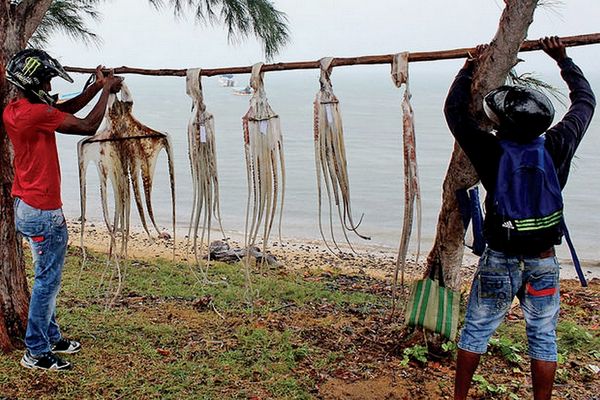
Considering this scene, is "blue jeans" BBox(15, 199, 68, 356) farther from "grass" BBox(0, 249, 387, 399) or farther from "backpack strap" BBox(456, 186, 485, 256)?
"backpack strap" BBox(456, 186, 485, 256)

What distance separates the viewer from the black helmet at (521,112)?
8.39 feet

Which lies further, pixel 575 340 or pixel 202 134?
pixel 575 340

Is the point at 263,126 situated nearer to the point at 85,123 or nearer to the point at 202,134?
the point at 202,134

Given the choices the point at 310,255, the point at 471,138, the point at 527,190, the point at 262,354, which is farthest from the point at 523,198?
the point at 310,255

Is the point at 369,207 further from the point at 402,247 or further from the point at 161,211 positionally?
the point at 402,247

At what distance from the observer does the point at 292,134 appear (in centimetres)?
2680

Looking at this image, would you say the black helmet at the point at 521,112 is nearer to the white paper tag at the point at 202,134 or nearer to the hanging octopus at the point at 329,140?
the hanging octopus at the point at 329,140

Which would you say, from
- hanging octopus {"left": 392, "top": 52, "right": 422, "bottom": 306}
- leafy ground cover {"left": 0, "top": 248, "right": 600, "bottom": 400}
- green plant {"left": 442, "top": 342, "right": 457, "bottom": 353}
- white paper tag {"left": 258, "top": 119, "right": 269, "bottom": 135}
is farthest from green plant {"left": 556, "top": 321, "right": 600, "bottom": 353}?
white paper tag {"left": 258, "top": 119, "right": 269, "bottom": 135}

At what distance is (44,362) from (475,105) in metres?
2.65

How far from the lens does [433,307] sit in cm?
360

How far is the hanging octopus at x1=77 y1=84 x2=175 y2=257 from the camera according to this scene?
3527 millimetres

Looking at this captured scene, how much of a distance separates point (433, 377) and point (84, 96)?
2437 mm

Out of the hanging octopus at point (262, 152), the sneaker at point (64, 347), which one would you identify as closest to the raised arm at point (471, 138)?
the hanging octopus at point (262, 152)

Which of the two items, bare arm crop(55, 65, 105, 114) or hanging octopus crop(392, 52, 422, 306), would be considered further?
bare arm crop(55, 65, 105, 114)
